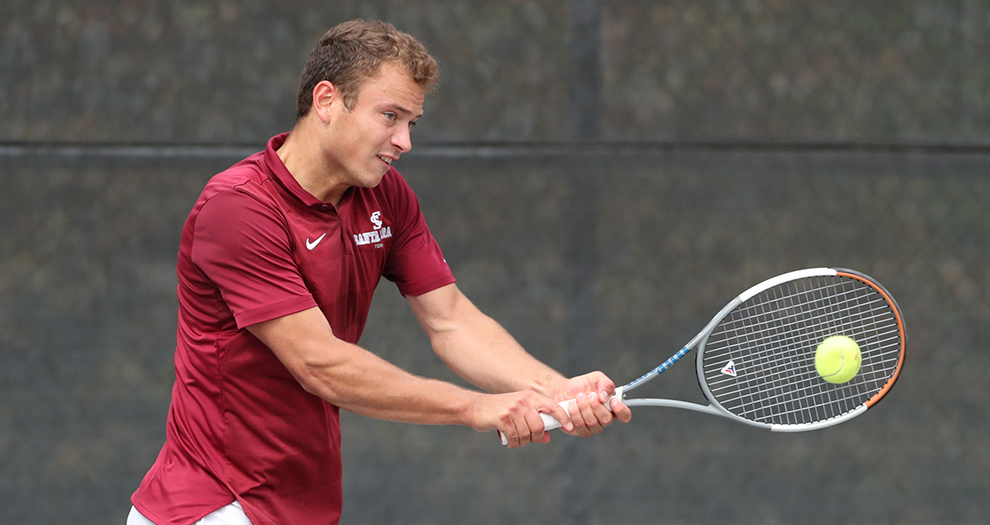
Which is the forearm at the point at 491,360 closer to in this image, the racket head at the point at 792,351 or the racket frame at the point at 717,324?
the racket frame at the point at 717,324

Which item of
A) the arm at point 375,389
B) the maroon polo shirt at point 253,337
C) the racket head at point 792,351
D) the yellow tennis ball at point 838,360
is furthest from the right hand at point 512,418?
the yellow tennis ball at point 838,360

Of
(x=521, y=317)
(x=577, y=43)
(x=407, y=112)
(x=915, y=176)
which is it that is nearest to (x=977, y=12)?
(x=915, y=176)

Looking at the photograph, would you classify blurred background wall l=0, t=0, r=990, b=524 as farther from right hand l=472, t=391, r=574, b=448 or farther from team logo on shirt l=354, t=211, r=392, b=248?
right hand l=472, t=391, r=574, b=448

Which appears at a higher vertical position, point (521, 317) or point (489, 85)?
point (489, 85)

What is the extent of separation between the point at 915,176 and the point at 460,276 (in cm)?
153

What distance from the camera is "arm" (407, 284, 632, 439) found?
6.40ft

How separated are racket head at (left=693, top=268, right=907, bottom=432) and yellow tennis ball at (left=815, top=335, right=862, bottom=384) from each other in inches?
3.6

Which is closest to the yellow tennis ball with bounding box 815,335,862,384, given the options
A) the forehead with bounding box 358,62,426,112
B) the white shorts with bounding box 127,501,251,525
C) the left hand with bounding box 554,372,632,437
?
the left hand with bounding box 554,372,632,437

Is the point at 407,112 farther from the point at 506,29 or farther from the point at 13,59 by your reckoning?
the point at 13,59

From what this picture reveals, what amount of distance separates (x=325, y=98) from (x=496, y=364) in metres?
0.69

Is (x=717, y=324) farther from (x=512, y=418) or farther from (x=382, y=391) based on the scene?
(x=382, y=391)

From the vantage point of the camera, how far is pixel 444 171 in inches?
122

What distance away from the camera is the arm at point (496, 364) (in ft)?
6.40

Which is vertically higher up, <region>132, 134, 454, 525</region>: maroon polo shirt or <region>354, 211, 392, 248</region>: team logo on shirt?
<region>354, 211, 392, 248</region>: team logo on shirt
